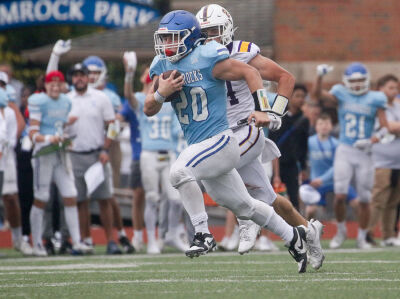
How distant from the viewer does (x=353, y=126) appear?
38.7 feet

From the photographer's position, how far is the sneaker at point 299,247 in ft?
24.9

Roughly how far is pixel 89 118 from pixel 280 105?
421 centimetres

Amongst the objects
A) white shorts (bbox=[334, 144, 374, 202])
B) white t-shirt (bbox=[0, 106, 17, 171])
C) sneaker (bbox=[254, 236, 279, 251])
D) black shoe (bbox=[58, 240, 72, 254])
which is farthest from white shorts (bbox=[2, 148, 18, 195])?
white shorts (bbox=[334, 144, 374, 202])

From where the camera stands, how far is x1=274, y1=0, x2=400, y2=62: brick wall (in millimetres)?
18344

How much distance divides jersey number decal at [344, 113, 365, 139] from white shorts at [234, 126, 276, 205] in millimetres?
3893

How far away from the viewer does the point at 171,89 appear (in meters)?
7.25

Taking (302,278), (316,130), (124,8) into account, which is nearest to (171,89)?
(302,278)

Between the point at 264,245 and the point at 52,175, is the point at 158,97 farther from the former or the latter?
the point at 264,245

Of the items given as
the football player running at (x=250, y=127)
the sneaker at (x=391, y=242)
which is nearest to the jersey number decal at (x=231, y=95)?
the football player running at (x=250, y=127)

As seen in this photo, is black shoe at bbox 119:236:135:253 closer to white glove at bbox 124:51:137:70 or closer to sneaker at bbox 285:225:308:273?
white glove at bbox 124:51:137:70

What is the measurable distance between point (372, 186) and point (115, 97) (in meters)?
2.98

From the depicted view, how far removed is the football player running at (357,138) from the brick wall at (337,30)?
648cm

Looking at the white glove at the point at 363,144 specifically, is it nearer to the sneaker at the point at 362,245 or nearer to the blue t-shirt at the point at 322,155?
the sneaker at the point at 362,245

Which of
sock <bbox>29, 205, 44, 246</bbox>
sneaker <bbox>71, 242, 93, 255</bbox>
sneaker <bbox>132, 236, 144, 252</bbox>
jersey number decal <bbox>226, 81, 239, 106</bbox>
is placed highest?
jersey number decal <bbox>226, 81, 239, 106</bbox>
